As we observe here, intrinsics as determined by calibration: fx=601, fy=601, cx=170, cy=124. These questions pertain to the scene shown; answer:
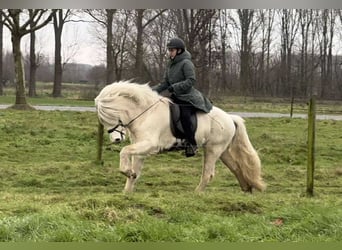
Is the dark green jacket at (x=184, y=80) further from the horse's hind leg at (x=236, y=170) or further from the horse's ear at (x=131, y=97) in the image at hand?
the horse's hind leg at (x=236, y=170)

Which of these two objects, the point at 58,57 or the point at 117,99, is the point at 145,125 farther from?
the point at 58,57

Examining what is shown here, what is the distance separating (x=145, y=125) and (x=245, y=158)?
1.04m

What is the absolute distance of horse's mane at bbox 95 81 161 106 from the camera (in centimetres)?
460

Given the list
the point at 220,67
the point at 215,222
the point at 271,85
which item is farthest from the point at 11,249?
the point at 271,85

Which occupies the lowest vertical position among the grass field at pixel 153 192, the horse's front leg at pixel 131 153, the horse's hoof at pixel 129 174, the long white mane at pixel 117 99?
the grass field at pixel 153 192

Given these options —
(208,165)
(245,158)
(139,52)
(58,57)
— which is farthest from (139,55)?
(245,158)

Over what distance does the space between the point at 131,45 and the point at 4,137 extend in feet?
7.23

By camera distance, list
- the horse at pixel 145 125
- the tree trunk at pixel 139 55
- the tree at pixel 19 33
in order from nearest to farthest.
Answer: the horse at pixel 145 125
the tree trunk at pixel 139 55
the tree at pixel 19 33

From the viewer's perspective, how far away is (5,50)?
646 cm

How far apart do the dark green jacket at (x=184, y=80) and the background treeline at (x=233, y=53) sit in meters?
0.61

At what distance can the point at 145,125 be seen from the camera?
4609 millimetres

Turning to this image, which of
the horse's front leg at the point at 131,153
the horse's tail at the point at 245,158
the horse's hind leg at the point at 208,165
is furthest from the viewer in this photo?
the horse's tail at the point at 245,158

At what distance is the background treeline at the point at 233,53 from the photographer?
5414mm

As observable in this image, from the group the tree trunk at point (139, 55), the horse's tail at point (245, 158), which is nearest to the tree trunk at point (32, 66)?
the tree trunk at point (139, 55)
